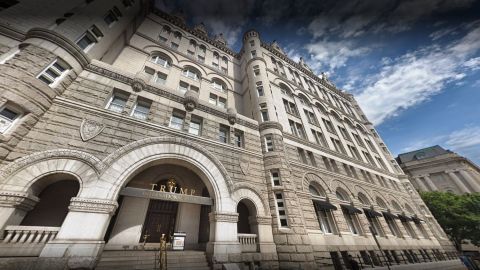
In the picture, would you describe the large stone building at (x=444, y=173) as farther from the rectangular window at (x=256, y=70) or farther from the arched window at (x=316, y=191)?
the rectangular window at (x=256, y=70)

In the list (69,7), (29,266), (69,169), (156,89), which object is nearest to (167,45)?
(69,7)

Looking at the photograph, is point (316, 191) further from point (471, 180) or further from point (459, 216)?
point (471, 180)

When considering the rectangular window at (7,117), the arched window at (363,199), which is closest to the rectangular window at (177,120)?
the rectangular window at (7,117)

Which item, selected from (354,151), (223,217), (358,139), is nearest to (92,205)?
(223,217)

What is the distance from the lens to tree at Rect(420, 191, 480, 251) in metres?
23.6

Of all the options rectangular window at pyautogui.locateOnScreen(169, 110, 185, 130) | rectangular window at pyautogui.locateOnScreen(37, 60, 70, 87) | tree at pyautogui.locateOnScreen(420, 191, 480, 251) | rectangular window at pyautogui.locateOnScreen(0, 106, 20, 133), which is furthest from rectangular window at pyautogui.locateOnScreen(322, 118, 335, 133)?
rectangular window at pyautogui.locateOnScreen(0, 106, 20, 133)

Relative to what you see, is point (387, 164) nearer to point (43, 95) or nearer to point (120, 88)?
point (120, 88)

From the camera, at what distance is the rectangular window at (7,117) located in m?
6.83

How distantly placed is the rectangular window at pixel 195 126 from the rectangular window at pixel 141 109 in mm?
2904

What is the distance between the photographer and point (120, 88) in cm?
1098

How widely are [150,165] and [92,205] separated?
3096 millimetres

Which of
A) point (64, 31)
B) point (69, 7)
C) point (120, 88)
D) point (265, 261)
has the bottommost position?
point (265, 261)

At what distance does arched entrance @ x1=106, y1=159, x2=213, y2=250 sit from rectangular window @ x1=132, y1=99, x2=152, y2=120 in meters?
3.32

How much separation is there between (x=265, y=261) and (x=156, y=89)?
12732mm
